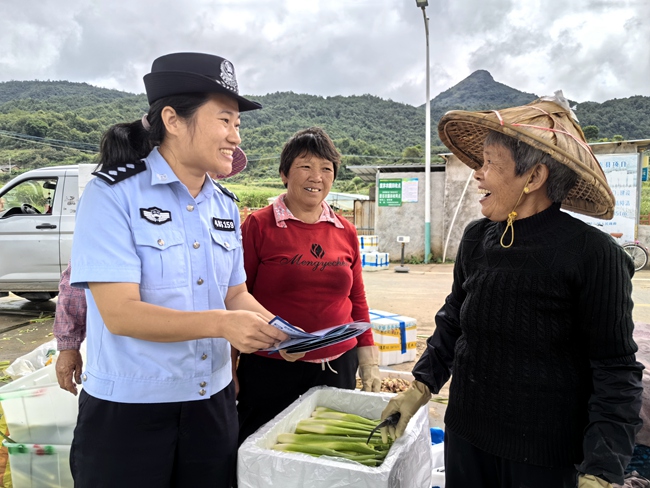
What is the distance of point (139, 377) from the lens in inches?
55.9

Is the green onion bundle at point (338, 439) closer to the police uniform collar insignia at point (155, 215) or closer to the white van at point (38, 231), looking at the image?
the police uniform collar insignia at point (155, 215)

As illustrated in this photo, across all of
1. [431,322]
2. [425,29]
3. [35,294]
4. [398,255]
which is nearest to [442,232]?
[398,255]

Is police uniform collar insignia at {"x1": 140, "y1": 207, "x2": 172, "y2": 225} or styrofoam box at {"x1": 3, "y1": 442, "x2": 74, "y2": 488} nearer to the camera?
police uniform collar insignia at {"x1": 140, "y1": 207, "x2": 172, "y2": 225}

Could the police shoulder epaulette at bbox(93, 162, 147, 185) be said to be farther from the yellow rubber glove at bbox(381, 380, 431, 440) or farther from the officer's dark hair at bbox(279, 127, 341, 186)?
the yellow rubber glove at bbox(381, 380, 431, 440)

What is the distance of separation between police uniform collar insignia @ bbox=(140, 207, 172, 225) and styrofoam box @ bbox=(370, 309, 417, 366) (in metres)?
3.74

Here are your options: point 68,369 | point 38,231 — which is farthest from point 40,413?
point 38,231

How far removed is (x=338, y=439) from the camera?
1848 mm

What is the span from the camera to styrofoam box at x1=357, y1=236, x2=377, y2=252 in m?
13.9

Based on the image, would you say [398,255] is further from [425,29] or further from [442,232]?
[425,29]

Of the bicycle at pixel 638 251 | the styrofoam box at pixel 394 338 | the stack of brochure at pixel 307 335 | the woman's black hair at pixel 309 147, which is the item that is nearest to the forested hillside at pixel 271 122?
the bicycle at pixel 638 251

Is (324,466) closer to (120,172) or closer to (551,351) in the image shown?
(551,351)

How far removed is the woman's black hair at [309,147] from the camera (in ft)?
8.13

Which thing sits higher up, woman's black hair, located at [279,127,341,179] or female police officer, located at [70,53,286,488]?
→ woman's black hair, located at [279,127,341,179]

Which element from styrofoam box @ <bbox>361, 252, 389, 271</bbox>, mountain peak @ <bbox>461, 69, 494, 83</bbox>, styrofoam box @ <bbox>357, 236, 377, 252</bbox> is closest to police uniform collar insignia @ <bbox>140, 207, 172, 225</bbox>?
styrofoam box @ <bbox>361, 252, 389, 271</bbox>
